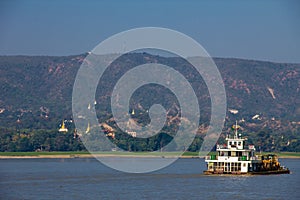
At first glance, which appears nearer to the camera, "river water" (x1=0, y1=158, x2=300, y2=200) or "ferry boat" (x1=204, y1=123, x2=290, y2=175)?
"river water" (x1=0, y1=158, x2=300, y2=200)

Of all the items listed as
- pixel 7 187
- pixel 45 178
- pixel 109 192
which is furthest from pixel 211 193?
pixel 45 178

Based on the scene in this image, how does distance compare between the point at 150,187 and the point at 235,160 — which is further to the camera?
the point at 235,160

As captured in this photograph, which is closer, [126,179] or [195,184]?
[195,184]

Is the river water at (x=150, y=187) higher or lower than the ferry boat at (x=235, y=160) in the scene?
lower

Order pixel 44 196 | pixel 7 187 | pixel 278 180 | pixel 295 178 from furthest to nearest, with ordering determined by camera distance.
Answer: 1. pixel 295 178
2. pixel 278 180
3. pixel 7 187
4. pixel 44 196

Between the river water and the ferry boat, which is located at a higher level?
the ferry boat

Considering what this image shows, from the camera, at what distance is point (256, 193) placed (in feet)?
407

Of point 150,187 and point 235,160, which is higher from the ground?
point 235,160

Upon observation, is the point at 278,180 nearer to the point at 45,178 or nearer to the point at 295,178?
the point at 295,178

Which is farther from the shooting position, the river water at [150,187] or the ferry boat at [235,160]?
the ferry boat at [235,160]

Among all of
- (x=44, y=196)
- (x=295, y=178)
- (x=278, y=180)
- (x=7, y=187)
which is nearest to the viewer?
(x=44, y=196)

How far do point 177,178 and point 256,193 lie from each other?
32344mm

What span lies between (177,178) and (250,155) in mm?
13296

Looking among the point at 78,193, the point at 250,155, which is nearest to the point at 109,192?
the point at 78,193
